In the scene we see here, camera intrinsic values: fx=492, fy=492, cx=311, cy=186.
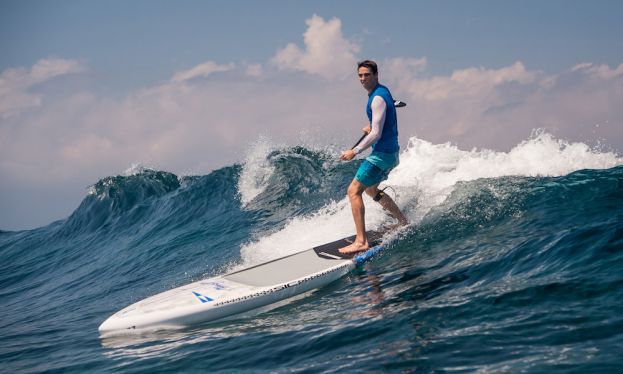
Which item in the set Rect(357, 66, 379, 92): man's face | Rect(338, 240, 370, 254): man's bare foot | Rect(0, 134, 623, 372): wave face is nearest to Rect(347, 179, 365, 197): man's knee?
Rect(338, 240, 370, 254): man's bare foot

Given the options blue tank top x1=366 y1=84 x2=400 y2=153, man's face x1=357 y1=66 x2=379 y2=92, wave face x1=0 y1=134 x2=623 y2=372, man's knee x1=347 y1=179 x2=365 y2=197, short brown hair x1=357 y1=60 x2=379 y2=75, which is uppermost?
short brown hair x1=357 y1=60 x2=379 y2=75

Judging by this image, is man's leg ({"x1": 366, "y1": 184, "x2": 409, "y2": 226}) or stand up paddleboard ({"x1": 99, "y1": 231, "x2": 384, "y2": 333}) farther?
man's leg ({"x1": 366, "y1": 184, "x2": 409, "y2": 226})

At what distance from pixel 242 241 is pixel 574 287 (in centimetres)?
763

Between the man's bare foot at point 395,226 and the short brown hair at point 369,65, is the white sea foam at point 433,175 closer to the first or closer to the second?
the man's bare foot at point 395,226

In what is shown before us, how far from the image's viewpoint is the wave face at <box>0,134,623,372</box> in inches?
146

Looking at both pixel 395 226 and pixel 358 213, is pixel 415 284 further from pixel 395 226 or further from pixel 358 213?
pixel 395 226

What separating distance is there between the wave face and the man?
73cm

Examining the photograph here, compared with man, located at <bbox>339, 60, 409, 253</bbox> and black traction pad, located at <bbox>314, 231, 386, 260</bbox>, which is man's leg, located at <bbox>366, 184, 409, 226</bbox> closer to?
man, located at <bbox>339, 60, 409, 253</bbox>

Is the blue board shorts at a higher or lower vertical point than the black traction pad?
higher

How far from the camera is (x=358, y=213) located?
6887 millimetres

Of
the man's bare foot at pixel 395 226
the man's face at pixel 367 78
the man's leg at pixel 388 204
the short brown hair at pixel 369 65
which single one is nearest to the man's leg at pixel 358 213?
the man's leg at pixel 388 204

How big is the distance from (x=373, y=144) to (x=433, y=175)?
317 centimetres

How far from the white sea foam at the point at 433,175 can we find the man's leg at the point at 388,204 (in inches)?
18.2

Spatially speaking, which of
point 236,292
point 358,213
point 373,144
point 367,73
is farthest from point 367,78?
point 236,292
